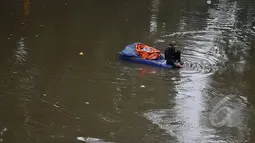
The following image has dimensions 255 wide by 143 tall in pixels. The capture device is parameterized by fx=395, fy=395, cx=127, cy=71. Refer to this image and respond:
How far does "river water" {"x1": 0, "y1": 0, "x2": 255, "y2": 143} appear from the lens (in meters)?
9.44

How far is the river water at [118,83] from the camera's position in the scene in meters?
9.44

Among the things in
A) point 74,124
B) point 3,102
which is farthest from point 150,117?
point 3,102

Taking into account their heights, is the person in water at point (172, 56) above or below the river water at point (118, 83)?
above

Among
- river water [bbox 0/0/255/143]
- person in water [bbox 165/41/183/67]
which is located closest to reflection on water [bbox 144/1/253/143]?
river water [bbox 0/0/255/143]

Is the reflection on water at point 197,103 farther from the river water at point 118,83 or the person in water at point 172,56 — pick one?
the person in water at point 172,56

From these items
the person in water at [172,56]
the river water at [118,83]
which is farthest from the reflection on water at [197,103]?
the person in water at [172,56]

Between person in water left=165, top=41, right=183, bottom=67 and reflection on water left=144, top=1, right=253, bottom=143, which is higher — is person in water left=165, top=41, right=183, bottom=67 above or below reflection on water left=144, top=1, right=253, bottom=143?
above

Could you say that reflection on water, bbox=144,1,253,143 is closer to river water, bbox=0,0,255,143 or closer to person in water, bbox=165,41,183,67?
river water, bbox=0,0,255,143

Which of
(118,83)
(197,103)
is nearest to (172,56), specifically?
(118,83)

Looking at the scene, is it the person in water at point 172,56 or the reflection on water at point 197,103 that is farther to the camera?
the person in water at point 172,56

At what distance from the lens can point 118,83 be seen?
12.2 metres

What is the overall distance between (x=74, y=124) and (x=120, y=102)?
5.92 ft

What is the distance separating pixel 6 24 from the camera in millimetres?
19047

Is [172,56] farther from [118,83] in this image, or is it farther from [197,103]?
[197,103]
